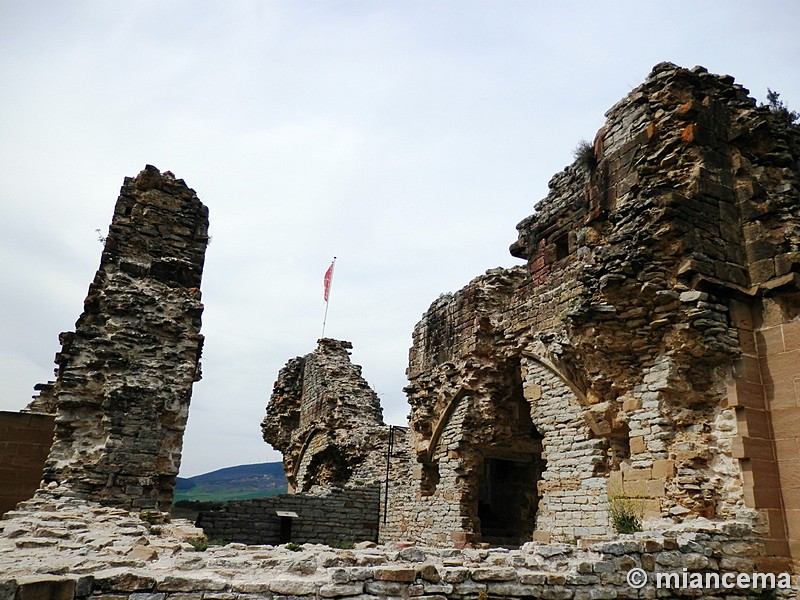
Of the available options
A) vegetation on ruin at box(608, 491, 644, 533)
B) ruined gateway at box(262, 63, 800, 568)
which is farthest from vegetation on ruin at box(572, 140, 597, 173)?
vegetation on ruin at box(608, 491, 644, 533)

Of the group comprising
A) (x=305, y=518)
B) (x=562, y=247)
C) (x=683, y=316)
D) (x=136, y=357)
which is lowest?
(x=305, y=518)

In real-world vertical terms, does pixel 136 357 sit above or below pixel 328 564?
above

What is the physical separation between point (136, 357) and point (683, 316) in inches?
300

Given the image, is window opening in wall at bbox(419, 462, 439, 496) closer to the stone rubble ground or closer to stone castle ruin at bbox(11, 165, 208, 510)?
stone castle ruin at bbox(11, 165, 208, 510)

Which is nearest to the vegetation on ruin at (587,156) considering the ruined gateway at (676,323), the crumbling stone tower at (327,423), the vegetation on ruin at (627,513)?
the ruined gateway at (676,323)

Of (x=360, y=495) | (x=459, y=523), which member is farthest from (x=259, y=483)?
(x=459, y=523)

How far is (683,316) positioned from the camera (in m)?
7.04

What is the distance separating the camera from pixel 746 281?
7434mm

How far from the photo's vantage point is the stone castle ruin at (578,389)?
15.7ft

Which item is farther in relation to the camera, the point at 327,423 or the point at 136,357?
the point at 327,423

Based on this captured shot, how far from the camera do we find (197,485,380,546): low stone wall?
44.2 ft

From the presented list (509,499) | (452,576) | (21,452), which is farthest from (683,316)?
(21,452)

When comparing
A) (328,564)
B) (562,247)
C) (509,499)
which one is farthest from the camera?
(509,499)

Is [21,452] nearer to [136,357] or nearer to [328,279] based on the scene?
[136,357]
